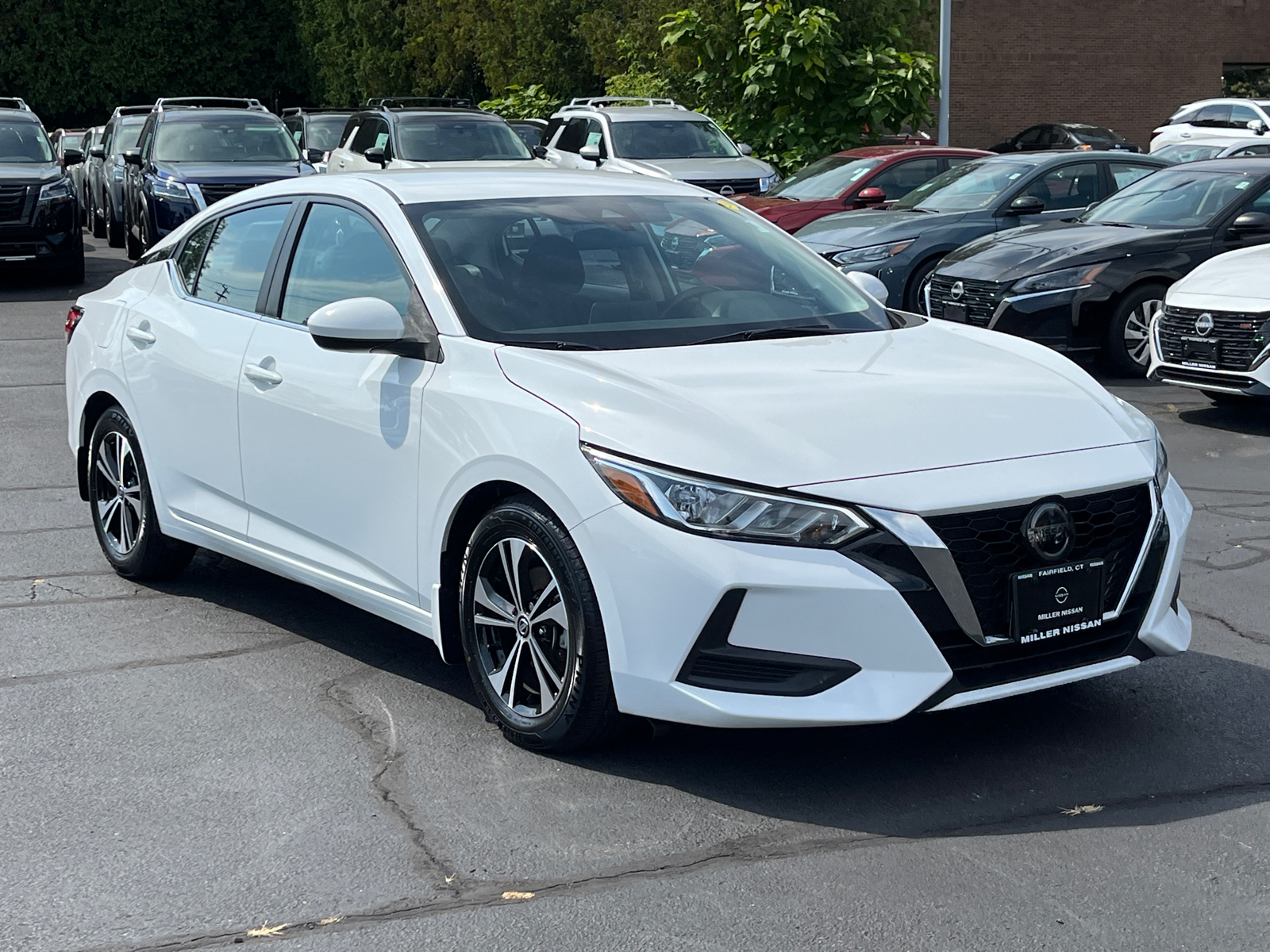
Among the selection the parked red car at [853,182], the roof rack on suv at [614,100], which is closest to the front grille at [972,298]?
the parked red car at [853,182]

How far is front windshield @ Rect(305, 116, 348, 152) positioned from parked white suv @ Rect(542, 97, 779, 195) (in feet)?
18.8

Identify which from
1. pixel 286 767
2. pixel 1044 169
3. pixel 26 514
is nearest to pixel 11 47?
pixel 1044 169

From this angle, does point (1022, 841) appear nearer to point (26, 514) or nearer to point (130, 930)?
point (130, 930)

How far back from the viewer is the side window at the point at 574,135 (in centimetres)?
2091

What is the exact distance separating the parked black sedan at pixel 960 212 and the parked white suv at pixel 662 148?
4.05 metres

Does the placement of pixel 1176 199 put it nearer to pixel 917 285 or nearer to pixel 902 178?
pixel 917 285

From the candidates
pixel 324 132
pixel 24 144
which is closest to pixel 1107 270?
pixel 24 144

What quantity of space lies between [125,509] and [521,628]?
2.65m

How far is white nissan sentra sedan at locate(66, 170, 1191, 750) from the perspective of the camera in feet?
13.4

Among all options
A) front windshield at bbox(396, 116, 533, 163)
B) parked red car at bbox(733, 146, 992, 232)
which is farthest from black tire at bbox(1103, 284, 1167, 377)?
front windshield at bbox(396, 116, 533, 163)

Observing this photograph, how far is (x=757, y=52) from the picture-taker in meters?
22.5

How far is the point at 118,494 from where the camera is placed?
664 cm

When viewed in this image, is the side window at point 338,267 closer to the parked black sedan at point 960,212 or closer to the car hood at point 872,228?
the parked black sedan at point 960,212

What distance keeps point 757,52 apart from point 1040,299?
11.7 metres
